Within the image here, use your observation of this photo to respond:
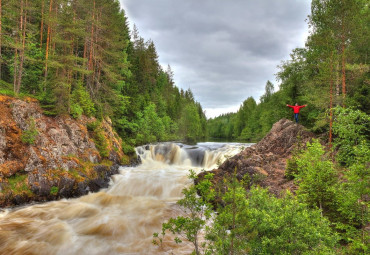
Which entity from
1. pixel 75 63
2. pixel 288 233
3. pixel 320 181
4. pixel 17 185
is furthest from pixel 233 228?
pixel 75 63

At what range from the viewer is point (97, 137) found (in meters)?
19.1

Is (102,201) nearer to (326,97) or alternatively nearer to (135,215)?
(135,215)

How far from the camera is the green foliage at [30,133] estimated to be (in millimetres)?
12796

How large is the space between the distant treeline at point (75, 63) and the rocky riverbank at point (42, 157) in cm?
140

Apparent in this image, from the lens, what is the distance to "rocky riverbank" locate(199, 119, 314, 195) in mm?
12820

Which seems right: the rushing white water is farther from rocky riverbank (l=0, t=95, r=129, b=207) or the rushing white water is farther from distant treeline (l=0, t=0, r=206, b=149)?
distant treeline (l=0, t=0, r=206, b=149)

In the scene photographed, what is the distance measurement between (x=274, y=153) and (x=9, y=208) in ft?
59.3

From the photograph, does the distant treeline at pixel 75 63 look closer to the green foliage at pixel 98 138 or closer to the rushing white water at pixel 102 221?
the green foliage at pixel 98 138

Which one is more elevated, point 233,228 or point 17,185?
point 233,228

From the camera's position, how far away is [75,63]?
70.3 feet

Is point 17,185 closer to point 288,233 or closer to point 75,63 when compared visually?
point 288,233

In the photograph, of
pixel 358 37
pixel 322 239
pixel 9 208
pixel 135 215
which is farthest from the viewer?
pixel 358 37

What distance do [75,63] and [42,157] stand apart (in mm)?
12348

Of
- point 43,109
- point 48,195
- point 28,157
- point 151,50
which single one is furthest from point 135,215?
point 151,50
